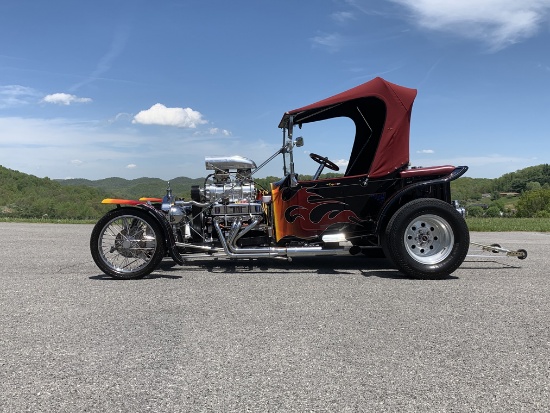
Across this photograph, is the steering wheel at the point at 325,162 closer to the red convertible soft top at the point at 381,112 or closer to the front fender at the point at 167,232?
the red convertible soft top at the point at 381,112

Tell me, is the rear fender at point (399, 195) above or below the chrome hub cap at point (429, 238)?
above

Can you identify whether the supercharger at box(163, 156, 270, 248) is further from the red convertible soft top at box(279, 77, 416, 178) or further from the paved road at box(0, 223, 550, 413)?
the red convertible soft top at box(279, 77, 416, 178)

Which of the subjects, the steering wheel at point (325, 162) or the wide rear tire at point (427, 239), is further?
the steering wheel at point (325, 162)

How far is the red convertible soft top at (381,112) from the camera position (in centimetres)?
555

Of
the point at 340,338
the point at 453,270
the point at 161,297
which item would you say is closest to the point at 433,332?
the point at 340,338

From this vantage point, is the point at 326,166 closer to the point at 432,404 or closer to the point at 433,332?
the point at 433,332

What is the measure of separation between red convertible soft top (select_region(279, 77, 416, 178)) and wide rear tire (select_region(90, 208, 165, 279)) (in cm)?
233

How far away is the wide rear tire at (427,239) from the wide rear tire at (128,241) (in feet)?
9.50

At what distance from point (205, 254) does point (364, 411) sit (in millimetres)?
3830

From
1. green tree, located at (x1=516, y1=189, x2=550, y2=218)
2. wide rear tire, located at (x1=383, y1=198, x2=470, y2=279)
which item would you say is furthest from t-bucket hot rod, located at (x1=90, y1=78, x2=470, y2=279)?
green tree, located at (x1=516, y1=189, x2=550, y2=218)

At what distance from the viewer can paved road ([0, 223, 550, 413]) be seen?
2.27m

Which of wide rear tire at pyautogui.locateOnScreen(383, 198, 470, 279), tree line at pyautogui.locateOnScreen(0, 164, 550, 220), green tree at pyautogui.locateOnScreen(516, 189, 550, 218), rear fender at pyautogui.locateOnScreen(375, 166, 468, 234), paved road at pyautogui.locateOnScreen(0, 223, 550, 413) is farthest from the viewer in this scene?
green tree at pyautogui.locateOnScreen(516, 189, 550, 218)

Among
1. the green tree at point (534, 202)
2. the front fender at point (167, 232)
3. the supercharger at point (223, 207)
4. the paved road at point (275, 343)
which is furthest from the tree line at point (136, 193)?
the paved road at point (275, 343)

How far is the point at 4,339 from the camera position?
10.3 feet
